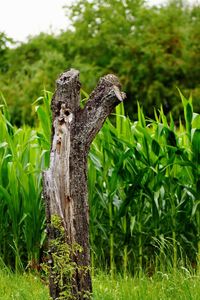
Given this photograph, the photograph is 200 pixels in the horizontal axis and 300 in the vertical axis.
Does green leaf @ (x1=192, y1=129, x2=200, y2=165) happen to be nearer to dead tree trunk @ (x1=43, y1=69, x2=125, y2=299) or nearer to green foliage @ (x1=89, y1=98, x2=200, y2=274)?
green foliage @ (x1=89, y1=98, x2=200, y2=274)

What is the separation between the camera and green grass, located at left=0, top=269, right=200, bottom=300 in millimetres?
5520

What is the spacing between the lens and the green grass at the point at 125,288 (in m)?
5.52

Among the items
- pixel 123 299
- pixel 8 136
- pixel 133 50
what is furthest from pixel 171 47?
pixel 123 299

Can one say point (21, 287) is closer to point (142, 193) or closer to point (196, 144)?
point (142, 193)

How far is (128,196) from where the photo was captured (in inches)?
279

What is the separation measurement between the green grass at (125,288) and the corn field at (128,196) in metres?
0.48

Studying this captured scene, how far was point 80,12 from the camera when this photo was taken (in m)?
39.3

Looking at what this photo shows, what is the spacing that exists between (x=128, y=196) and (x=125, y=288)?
1.33 meters

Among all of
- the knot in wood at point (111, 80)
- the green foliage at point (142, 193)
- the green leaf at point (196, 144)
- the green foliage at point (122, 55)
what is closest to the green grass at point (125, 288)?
the green foliage at point (142, 193)

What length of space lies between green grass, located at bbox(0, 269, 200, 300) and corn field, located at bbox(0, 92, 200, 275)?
478 millimetres

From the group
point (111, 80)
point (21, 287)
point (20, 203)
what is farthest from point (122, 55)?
point (111, 80)

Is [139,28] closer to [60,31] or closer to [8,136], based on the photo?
[60,31]

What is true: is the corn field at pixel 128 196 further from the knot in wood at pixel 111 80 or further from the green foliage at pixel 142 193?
the knot in wood at pixel 111 80

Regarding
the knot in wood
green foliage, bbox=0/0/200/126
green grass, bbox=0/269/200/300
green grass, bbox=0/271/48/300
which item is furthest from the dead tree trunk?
green foliage, bbox=0/0/200/126
